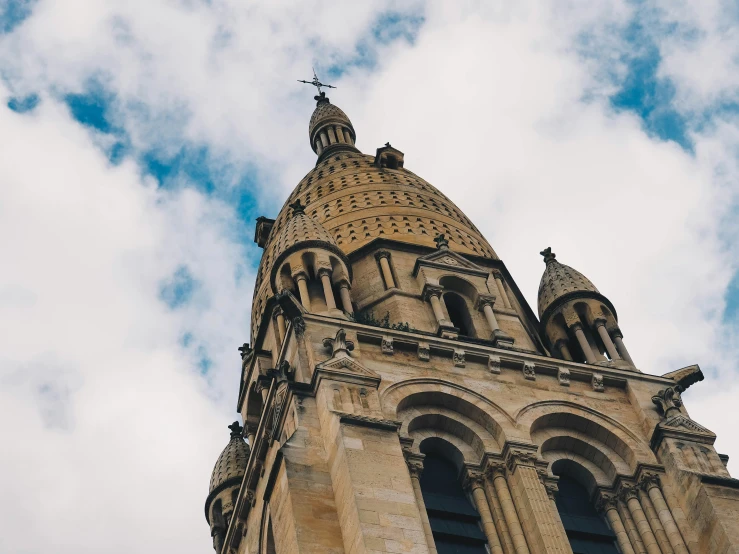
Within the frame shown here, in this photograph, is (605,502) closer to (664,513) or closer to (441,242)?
(664,513)

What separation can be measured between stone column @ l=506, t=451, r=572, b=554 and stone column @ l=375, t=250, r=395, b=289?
8869mm

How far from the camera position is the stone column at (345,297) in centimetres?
3512

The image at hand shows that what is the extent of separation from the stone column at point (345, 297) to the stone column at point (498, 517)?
7093mm

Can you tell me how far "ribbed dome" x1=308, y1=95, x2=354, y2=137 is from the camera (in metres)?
54.7

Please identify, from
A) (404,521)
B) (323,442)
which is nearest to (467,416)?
(323,442)

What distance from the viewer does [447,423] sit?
3053 centimetres

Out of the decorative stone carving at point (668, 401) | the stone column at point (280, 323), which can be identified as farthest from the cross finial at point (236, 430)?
the decorative stone carving at point (668, 401)

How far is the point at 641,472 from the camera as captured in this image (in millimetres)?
30250

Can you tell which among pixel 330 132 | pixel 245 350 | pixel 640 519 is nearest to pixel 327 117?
pixel 330 132

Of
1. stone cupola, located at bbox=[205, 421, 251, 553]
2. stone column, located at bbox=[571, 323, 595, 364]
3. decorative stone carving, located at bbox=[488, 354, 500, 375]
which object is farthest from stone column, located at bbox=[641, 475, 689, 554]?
stone cupola, located at bbox=[205, 421, 251, 553]

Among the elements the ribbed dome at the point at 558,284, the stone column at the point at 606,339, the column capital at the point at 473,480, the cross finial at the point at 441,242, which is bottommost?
the column capital at the point at 473,480

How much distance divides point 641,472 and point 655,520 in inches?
52.2

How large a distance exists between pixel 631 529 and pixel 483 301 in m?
9.09

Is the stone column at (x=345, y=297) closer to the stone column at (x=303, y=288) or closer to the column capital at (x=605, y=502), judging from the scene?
the stone column at (x=303, y=288)
